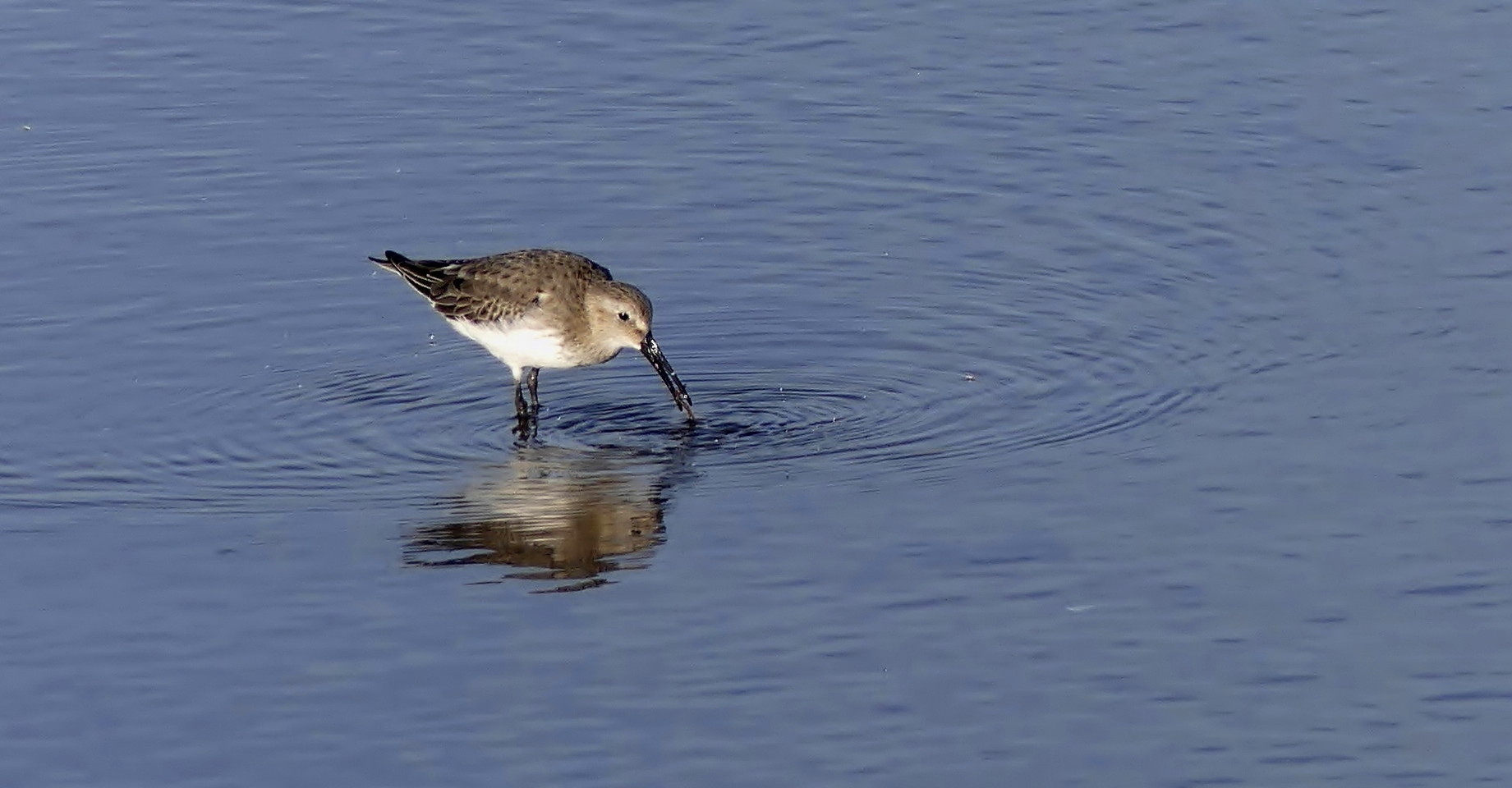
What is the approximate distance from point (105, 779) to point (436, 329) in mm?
6827

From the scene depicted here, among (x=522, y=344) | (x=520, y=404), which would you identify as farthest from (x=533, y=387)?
(x=522, y=344)

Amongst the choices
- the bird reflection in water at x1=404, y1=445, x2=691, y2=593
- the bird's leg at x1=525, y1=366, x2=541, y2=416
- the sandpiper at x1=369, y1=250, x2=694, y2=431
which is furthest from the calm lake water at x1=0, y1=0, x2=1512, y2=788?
the sandpiper at x1=369, y1=250, x2=694, y2=431

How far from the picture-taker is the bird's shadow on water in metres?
12.6

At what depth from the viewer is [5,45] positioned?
2148cm

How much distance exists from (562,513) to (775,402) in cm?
207

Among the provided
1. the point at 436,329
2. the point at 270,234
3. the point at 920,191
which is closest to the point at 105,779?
the point at 436,329

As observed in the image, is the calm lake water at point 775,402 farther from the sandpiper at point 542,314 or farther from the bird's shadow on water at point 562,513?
the sandpiper at point 542,314

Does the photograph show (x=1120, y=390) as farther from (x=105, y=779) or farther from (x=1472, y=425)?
(x=105, y=779)

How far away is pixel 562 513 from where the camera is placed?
13.3 m

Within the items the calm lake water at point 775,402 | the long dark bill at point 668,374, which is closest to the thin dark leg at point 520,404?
the calm lake water at point 775,402

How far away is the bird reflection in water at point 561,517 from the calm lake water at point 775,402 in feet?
0.14

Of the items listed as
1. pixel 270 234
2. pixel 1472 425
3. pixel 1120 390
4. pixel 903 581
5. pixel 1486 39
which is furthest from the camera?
pixel 1486 39

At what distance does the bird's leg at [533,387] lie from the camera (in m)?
15.2

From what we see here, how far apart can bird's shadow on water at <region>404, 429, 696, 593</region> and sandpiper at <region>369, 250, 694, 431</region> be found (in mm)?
730
